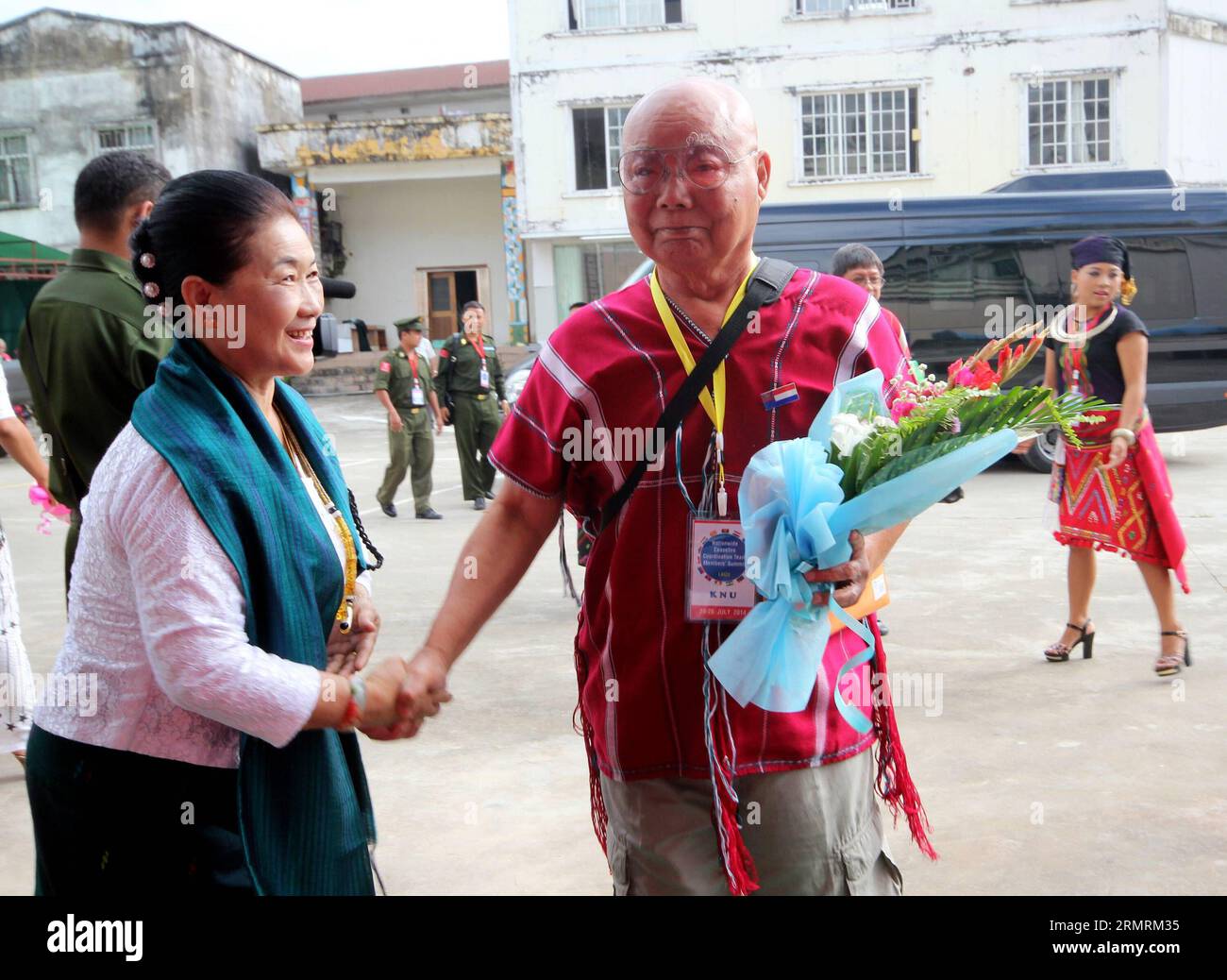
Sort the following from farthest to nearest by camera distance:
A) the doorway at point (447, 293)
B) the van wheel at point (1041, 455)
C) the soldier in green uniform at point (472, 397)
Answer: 1. the doorway at point (447, 293)
2. the van wheel at point (1041, 455)
3. the soldier in green uniform at point (472, 397)

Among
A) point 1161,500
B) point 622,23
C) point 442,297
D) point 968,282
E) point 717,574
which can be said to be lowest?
point 1161,500

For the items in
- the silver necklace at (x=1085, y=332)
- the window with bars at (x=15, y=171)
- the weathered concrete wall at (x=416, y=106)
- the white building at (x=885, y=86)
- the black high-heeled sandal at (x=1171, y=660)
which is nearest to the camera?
the black high-heeled sandal at (x=1171, y=660)

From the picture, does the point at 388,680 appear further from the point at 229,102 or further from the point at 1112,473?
the point at 229,102

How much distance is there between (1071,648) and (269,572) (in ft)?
14.5

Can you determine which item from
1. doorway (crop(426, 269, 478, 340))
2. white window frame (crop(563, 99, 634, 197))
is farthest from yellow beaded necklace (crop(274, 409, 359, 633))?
doorway (crop(426, 269, 478, 340))

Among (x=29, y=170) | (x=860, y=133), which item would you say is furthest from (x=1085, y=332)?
(x=29, y=170)

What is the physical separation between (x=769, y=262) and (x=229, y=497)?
103 centimetres

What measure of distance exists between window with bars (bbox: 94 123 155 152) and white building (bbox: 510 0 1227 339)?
8308 millimetres

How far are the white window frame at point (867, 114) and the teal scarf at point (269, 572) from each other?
21242 mm

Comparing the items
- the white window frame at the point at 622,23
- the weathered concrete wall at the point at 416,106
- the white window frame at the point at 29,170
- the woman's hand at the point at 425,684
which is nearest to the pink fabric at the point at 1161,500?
the woman's hand at the point at 425,684

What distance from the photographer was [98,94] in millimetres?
25531

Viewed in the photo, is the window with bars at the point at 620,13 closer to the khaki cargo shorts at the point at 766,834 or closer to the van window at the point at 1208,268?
the van window at the point at 1208,268

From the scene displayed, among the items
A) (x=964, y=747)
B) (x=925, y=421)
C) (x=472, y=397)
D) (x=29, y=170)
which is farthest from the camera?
(x=29, y=170)

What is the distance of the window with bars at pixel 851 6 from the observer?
2134 centimetres
